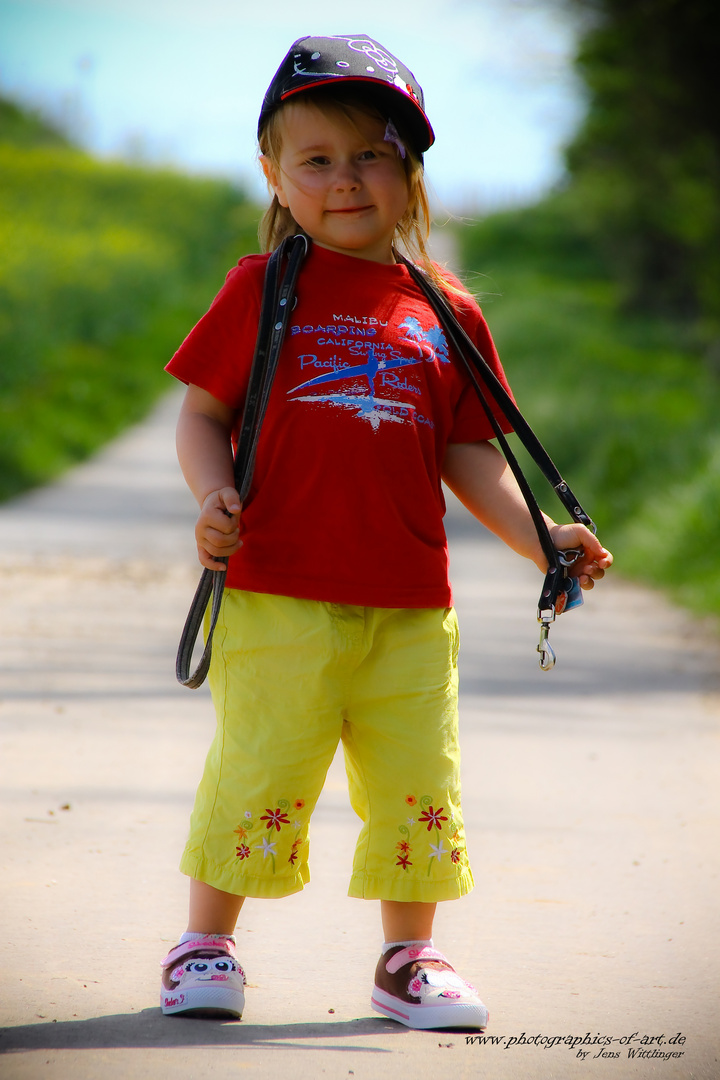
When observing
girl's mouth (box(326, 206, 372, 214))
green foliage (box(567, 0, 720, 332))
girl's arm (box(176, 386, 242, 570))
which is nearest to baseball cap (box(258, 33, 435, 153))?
girl's mouth (box(326, 206, 372, 214))

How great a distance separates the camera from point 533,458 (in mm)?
2301

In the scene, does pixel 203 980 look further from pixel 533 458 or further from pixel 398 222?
pixel 398 222

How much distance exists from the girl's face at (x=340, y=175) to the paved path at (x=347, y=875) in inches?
51.5

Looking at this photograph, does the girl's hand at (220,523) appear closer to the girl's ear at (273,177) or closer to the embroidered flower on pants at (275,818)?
the embroidered flower on pants at (275,818)

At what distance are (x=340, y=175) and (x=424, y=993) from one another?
4.41 feet

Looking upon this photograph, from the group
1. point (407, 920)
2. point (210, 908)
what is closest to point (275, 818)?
point (210, 908)

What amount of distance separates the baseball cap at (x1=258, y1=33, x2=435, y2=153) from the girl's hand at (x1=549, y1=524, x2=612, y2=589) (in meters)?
0.72

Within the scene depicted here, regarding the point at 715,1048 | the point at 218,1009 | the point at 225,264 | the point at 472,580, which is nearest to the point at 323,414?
the point at 218,1009

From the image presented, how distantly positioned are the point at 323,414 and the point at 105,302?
1606 cm

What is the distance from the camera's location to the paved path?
2.04 metres

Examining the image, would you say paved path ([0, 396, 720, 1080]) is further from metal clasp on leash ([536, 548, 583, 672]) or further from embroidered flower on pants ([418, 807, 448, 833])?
metal clasp on leash ([536, 548, 583, 672])

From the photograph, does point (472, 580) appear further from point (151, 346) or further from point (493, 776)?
point (151, 346)

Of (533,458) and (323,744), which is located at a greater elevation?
(533,458)

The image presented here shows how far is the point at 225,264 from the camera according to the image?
26281mm
